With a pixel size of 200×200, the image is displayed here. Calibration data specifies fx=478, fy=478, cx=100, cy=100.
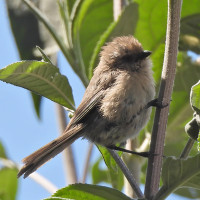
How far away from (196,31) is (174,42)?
1.35 m

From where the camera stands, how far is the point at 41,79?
8.30 ft

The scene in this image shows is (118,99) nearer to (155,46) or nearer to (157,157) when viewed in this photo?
(155,46)

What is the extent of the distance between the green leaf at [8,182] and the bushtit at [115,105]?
3.39 ft

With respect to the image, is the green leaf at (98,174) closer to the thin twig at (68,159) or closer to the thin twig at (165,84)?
the thin twig at (68,159)

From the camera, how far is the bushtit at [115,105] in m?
3.19

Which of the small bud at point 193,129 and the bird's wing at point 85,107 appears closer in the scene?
the small bud at point 193,129

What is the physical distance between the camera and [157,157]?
207 cm

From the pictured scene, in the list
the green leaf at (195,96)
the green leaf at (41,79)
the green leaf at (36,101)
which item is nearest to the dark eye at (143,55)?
the green leaf at (36,101)

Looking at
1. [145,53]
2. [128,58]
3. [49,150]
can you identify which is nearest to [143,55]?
[145,53]

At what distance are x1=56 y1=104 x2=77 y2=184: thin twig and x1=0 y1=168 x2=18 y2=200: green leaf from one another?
0.85m

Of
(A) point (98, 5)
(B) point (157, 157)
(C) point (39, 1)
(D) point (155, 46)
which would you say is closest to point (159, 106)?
(B) point (157, 157)

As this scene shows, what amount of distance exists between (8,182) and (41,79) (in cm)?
191

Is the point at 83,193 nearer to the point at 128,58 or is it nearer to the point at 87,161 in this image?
the point at 87,161

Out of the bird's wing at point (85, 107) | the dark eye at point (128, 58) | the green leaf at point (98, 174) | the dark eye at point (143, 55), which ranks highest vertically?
the dark eye at point (143, 55)
